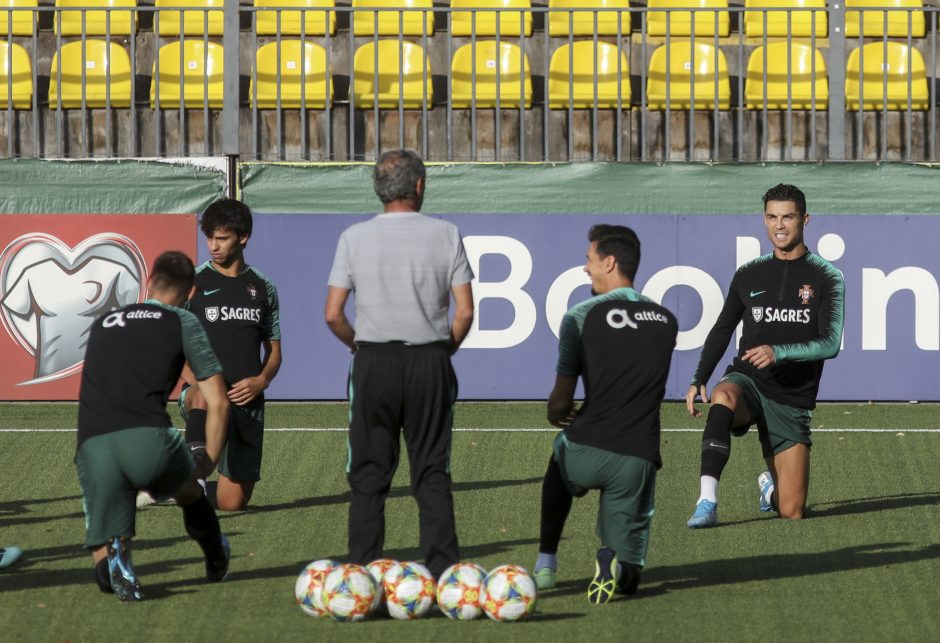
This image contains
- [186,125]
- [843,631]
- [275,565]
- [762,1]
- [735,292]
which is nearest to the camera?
[843,631]

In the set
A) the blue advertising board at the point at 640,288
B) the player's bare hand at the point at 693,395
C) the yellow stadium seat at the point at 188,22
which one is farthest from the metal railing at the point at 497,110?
the player's bare hand at the point at 693,395

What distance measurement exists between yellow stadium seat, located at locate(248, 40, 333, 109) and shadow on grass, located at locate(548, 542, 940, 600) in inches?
321

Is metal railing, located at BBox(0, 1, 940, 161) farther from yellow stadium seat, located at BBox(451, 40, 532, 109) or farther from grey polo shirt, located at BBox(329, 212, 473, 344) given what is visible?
grey polo shirt, located at BBox(329, 212, 473, 344)

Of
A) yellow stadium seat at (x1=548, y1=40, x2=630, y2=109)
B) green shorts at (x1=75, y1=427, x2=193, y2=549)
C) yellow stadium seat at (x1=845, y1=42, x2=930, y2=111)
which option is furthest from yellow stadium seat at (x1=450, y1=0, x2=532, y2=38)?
green shorts at (x1=75, y1=427, x2=193, y2=549)

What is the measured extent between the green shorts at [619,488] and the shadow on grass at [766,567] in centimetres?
32

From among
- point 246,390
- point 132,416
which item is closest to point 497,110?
point 246,390

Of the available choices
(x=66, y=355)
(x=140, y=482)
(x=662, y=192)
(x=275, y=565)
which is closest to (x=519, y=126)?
(x=662, y=192)

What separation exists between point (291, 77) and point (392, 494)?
20.8 feet

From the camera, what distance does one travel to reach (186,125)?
49.3 ft

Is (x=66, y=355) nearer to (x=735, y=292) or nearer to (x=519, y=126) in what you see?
(x=519, y=126)

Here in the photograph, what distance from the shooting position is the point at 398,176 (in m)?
6.12

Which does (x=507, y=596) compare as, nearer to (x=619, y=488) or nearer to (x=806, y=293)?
(x=619, y=488)

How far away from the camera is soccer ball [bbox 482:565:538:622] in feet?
19.6

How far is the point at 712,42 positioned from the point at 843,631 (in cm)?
1054
